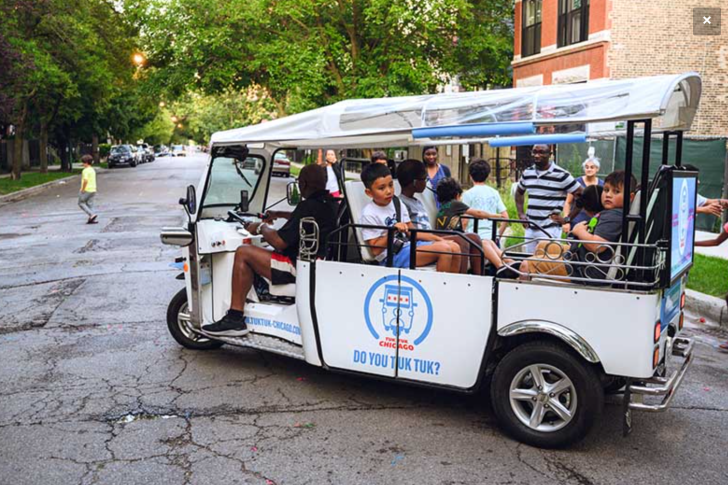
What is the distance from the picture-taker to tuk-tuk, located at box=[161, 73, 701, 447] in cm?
433

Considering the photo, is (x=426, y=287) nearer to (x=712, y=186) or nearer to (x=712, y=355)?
(x=712, y=355)

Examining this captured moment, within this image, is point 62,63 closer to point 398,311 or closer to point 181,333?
point 181,333

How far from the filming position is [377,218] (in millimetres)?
5555

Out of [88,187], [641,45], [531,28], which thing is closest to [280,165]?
[88,187]

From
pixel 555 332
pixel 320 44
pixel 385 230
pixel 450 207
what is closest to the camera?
pixel 555 332

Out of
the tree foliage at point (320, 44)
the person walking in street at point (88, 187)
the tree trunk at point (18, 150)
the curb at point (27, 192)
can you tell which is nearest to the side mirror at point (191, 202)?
the person walking in street at point (88, 187)

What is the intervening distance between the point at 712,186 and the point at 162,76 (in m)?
19.4

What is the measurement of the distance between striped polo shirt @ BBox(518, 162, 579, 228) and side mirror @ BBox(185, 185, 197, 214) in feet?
11.2

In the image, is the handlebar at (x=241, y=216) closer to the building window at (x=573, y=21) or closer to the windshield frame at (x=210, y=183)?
the windshield frame at (x=210, y=183)

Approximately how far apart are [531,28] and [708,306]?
20.3m

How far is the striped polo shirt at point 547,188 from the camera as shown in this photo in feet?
24.8

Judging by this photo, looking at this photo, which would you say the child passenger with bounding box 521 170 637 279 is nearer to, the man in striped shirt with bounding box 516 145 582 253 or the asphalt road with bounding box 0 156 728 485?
the asphalt road with bounding box 0 156 728 485

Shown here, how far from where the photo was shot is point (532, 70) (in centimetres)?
2644

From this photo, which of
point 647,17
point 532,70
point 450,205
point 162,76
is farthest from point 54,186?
point 450,205
